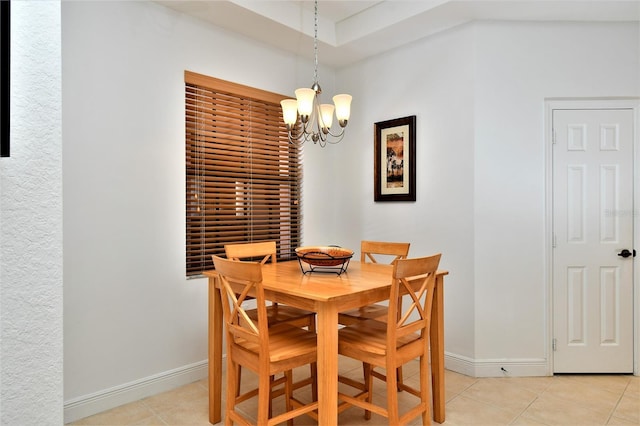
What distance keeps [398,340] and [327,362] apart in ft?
1.60

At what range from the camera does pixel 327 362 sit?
6.07 ft

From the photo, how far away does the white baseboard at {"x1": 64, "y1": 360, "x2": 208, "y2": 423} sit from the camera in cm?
241

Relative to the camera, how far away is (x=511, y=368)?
3.05 metres

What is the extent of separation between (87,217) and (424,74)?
2.81 metres

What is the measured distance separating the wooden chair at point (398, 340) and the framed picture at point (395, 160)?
1420mm

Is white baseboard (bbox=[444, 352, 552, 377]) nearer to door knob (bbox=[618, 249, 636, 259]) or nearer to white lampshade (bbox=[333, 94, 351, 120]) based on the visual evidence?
door knob (bbox=[618, 249, 636, 259])

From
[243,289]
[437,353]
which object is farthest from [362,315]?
[243,289]

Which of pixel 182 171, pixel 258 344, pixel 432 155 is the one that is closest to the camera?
pixel 258 344

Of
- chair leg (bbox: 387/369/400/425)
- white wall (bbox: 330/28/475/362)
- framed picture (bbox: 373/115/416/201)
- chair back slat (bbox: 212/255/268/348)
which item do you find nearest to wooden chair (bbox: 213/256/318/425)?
chair back slat (bbox: 212/255/268/348)

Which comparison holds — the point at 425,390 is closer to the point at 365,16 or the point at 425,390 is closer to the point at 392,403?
the point at 392,403

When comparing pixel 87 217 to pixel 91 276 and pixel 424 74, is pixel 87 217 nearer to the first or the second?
pixel 91 276

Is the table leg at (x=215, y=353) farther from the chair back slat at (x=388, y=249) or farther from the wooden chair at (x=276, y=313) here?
the chair back slat at (x=388, y=249)

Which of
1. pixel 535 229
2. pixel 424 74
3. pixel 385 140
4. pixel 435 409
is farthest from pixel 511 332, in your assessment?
pixel 424 74

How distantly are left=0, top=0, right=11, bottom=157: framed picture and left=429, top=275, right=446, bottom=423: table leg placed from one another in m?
2.16
